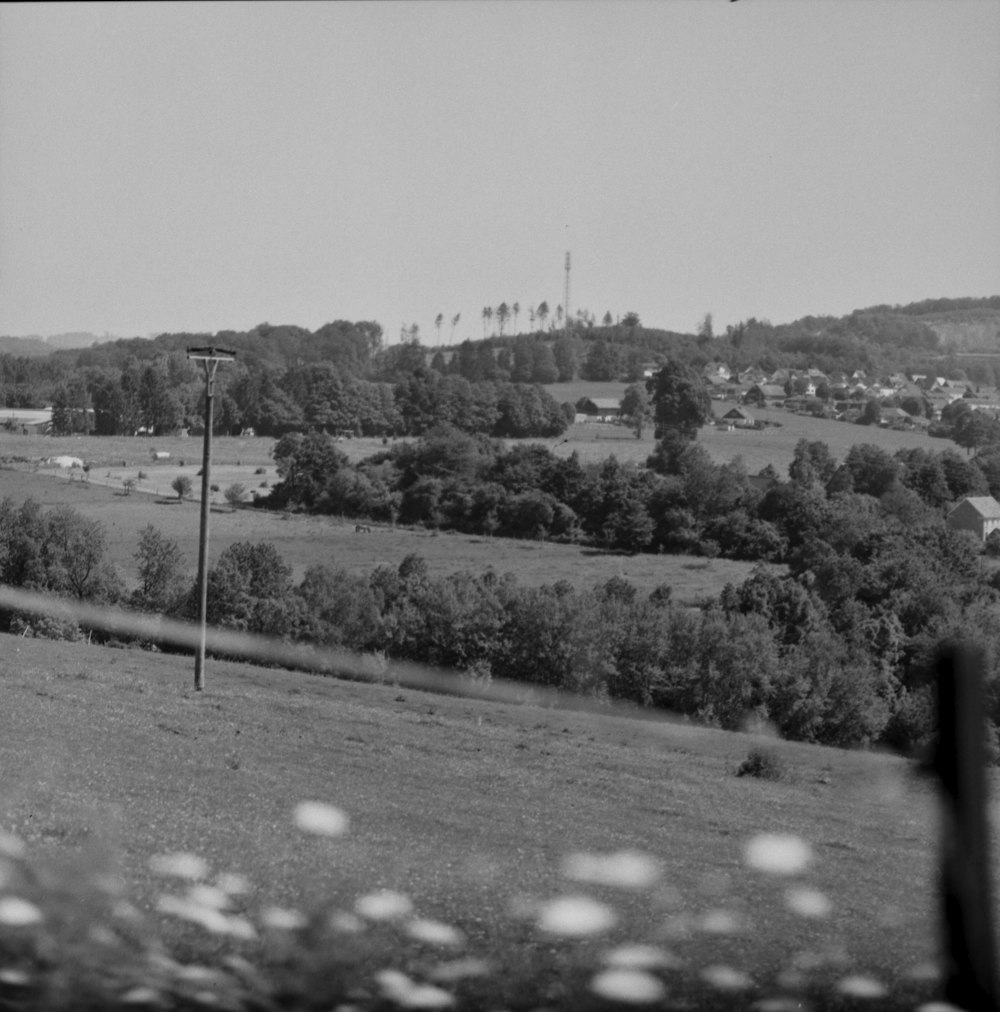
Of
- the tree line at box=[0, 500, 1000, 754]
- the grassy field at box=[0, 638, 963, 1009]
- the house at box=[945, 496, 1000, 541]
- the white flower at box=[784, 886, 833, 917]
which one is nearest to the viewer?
the grassy field at box=[0, 638, 963, 1009]

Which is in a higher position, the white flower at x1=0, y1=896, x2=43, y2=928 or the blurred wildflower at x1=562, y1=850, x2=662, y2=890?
the white flower at x1=0, y1=896, x2=43, y2=928

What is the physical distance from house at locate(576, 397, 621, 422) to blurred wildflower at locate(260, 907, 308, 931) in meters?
21.4

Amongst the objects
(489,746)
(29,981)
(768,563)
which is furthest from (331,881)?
(768,563)

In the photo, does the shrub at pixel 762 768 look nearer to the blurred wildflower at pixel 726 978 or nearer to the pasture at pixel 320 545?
the blurred wildflower at pixel 726 978

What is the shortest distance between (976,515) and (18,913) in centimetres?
1684

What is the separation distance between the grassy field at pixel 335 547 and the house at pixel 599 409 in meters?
5.25

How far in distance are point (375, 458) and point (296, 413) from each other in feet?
5.53

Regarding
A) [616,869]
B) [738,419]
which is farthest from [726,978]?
[738,419]

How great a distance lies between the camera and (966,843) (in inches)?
128

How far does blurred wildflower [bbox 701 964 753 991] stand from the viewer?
372 cm

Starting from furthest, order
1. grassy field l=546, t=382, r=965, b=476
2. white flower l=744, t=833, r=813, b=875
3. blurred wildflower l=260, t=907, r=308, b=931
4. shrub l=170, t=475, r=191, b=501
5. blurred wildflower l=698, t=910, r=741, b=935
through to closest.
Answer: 1. grassy field l=546, t=382, r=965, b=476
2. shrub l=170, t=475, r=191, b=501
3. white flower l=744, t=833, r=813, b=875
4. blurred wildflower l=698, t=910, r=741, b=935
5. blurred wildflower l=260, t=907, r=308, b=931

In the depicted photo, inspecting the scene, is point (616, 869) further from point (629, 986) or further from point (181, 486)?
point (181, 486)

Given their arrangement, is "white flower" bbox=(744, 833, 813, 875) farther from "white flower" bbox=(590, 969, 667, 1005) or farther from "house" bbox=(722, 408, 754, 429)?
"house" bbox=(722, 408, 754, 429)

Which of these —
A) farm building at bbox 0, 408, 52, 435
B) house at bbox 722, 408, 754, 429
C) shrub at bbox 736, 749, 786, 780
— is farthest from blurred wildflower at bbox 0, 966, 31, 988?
house at bbox 722, 408, 754, 429
